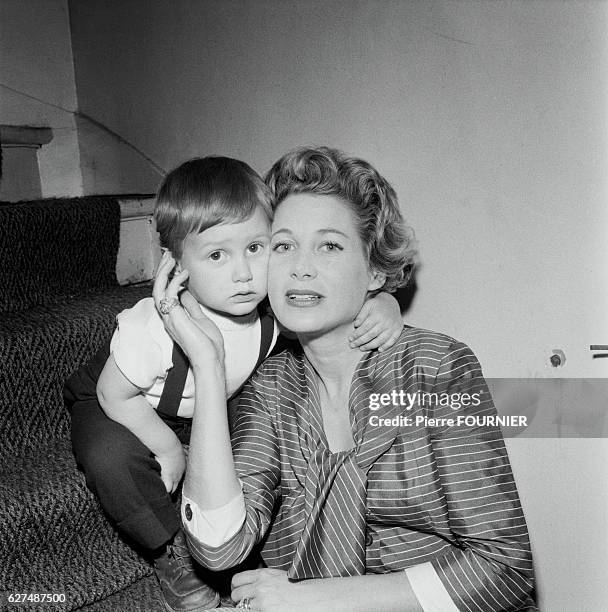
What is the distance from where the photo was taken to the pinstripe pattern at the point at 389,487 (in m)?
1.00

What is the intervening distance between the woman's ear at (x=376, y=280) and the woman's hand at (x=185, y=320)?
0.89 feet

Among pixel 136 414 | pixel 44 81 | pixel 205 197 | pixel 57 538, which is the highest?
pixel 44 81

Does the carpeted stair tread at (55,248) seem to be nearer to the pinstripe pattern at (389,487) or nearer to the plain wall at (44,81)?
the plain wall at (44,81)

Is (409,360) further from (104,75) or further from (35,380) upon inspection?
(104,75)

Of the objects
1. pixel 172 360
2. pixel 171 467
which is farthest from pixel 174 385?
pixel 171 467

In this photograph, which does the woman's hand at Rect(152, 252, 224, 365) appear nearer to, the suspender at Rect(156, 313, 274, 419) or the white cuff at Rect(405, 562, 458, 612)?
the suspender at Rect(156, 313, 274, 419)

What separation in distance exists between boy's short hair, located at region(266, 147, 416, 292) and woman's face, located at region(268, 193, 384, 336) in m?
0.02

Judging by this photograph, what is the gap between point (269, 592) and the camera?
1.07m

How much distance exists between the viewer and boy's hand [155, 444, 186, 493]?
4.18ft

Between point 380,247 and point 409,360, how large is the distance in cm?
20

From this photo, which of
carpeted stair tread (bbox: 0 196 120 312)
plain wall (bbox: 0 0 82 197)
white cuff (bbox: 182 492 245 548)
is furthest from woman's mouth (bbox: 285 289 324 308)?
plain wall (bbox: 0 0 82 197)

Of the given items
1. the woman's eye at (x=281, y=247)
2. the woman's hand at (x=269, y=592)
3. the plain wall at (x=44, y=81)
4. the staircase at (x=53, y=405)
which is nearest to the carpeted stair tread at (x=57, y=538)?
the staircase at (x=53, y=405)

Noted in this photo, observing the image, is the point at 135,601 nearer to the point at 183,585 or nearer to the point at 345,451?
the point at 183,585

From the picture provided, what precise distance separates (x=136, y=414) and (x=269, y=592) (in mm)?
375
